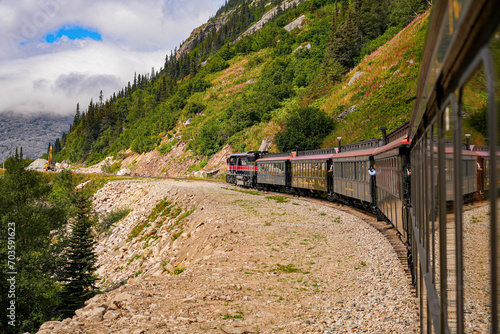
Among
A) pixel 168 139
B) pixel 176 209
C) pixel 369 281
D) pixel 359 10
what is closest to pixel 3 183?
pixel 176 209

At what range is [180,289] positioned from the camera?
8617 millimetres

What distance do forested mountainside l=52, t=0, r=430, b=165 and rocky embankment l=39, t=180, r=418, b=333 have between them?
4021 mm

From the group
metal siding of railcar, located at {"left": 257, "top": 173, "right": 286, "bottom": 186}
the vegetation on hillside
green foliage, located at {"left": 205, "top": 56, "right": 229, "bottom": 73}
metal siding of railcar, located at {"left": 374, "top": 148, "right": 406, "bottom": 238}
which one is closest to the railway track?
metal siding of railcar, located at {"left": 374, "top": 148, "right": 406, "bottom": 238}

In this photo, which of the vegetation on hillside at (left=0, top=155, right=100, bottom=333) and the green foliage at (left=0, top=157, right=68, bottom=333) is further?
the green foliage at (left=0, top=157, right=68, bottom=333)

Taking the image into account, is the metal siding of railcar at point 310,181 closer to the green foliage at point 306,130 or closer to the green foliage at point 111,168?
the green foliage at point 306,130

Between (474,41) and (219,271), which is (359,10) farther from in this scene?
(474,41)

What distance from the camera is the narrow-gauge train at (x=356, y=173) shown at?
8984 millimetres

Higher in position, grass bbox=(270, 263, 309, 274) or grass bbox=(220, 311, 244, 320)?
grass bbox=(270, 263, 309, 274)

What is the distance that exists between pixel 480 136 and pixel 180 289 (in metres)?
8.40

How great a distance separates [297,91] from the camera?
225 ft

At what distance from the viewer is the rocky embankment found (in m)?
6.45

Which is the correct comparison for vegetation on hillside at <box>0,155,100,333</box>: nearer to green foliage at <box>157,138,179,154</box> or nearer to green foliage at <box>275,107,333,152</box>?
green foliage at <box>275,107,333,152</box>

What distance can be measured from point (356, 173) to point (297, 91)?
5386 cm

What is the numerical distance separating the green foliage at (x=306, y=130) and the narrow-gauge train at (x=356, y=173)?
19.7 feet
